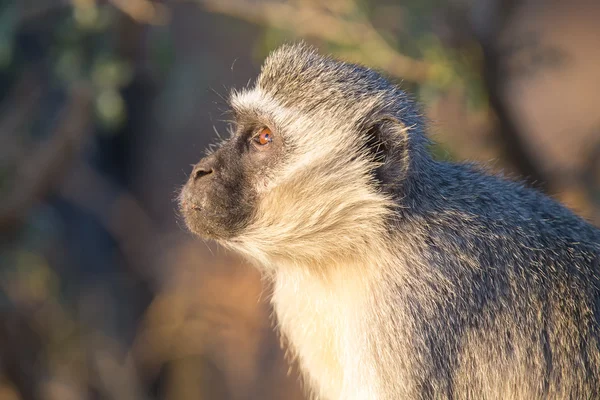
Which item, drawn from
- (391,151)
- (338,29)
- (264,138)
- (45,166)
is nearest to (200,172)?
(264,138)

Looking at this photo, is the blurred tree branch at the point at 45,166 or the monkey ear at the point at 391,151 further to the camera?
the blurred tree branch at the point at 45,166

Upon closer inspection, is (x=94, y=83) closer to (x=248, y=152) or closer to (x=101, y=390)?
(x=248, y=152)

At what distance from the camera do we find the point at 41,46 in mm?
6082

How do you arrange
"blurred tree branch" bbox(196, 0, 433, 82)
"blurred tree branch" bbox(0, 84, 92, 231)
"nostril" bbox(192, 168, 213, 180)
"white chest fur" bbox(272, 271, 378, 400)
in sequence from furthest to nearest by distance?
"blurred tree branch" bbox(0, 84, 92, 231) → "blurred tree branch" bbox(196, 0, 433, 82) → "nostril" bbox(192, 168, 213, 180) → "white chest fur" bbox(272, 271, 378, 400)

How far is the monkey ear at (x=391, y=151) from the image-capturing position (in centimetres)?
262

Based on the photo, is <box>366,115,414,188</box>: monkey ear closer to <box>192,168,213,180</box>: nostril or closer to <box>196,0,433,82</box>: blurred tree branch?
<box>192,168,213,180</box>: nostril

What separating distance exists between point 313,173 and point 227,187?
271 millimetres

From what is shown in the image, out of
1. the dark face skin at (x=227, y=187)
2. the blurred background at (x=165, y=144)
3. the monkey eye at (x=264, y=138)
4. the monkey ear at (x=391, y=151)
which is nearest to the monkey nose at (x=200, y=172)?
the dark face skin at (x=227, y=187)

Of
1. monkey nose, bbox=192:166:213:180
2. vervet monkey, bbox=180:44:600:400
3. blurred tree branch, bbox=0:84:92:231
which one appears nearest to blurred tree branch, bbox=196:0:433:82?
blurred tree branch, bbox=0:84:92:231

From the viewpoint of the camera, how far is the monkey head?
265 cm

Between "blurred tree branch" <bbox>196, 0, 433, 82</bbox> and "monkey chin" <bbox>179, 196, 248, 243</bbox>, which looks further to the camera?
"blurred tree branch" <bbox>196, 0, 433, 82</bbox>

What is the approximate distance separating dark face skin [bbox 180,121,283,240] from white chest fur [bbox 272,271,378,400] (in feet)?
1.04

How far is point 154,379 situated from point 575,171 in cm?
360

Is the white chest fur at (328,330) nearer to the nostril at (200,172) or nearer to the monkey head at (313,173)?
the monkey head at (313,173)
